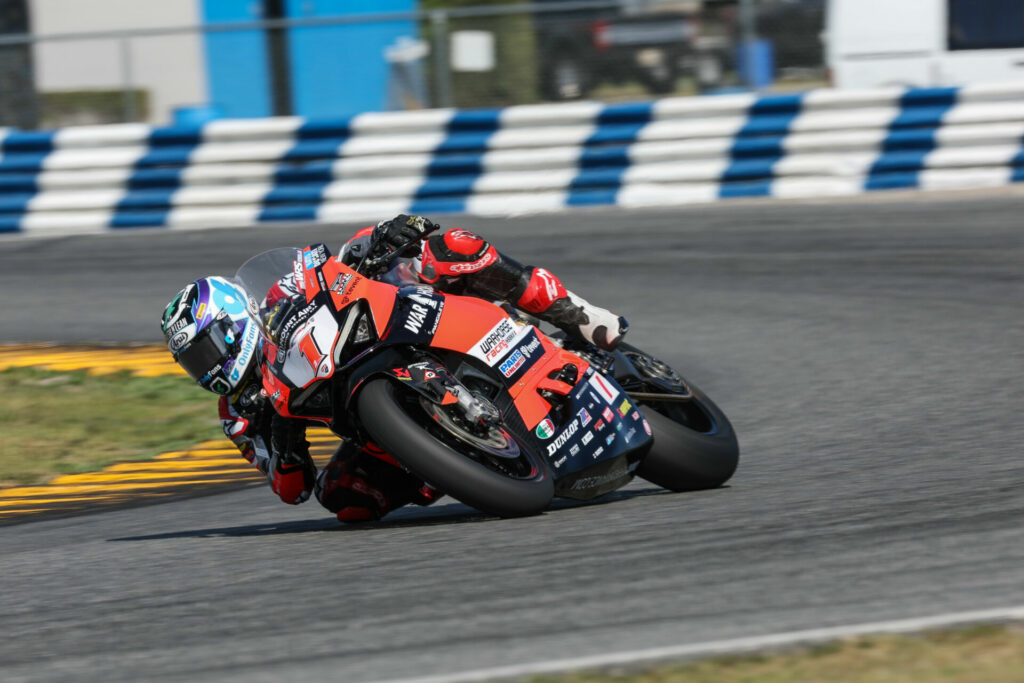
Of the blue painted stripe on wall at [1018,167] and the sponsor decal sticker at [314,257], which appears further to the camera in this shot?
the blue painted stripe on wall at [1018,167]

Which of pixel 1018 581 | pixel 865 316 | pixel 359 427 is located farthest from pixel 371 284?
pixel 865 316

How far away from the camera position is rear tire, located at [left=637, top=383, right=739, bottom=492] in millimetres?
5652

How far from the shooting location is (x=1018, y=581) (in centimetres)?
399

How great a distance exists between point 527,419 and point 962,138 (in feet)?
27.8

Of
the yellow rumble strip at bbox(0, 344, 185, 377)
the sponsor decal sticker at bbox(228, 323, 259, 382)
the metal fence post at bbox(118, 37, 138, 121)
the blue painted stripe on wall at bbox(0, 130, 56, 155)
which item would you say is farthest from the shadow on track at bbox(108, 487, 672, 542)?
the metal fence post at bbox(118, 37, 138, 121)

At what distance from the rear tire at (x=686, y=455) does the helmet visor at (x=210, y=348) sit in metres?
1.58

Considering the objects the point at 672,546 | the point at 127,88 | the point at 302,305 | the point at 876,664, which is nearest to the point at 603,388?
the point at 672,546

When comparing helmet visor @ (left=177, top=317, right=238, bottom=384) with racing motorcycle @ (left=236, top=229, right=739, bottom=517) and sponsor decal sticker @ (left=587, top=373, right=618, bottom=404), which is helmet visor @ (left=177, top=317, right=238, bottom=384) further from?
sponsor decal sticker @ (left=587, top=373, right=618, bottom=404)

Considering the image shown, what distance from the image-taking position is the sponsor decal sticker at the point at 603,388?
553 cm

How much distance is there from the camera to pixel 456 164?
1376 cm

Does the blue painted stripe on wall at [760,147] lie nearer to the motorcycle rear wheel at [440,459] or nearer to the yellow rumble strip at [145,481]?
the yellow rumble strip at [145,481]

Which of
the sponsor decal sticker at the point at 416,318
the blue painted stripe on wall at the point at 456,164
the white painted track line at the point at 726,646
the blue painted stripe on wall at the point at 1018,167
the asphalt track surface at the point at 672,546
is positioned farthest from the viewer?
the blue painted stripe on wall at the point at 456,164

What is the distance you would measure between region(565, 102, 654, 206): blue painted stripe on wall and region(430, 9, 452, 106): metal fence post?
1.91 meters

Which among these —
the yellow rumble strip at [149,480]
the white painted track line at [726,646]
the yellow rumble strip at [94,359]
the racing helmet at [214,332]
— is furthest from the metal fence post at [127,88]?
the white painted track line at [726,646]
